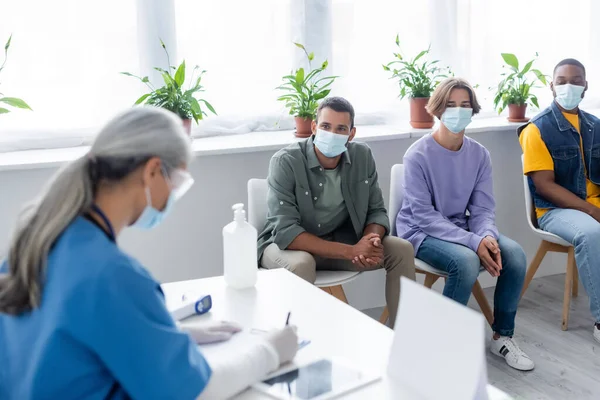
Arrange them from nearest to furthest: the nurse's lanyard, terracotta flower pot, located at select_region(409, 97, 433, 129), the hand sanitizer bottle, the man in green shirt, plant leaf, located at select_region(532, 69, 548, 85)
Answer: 1. the nurse's lanyard
2. the hand sanitizer bottle
3. the man in green shirt
4. terracotta flower pot, located at select_region(409, 97, 433, 129)
5. plant leaf, located at select_region(532, 69, 548, 85)

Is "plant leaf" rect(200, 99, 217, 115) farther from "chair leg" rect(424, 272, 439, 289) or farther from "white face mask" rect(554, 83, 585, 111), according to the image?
"white face mask" rect(554, 83, 585, 111)

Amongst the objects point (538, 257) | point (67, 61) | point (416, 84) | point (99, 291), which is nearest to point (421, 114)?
point (416, 84)

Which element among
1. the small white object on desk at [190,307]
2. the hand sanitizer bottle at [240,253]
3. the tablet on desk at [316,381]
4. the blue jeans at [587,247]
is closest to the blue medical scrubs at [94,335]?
the tablet on desk at [316,381]

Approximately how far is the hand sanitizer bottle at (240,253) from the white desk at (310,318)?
1.2 inches

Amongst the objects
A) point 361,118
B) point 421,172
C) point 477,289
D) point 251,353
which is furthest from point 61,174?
point 361,118

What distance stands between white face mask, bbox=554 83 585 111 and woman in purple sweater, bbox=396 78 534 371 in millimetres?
570

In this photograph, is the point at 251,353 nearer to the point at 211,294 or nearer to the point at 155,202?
the point at 155,202

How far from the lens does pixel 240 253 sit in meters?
1.83

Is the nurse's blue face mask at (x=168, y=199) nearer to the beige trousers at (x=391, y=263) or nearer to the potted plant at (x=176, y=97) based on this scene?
the beige trousers at (x=391, y=263)

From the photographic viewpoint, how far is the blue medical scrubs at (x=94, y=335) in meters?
1.09

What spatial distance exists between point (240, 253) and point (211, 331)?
0.35 meters

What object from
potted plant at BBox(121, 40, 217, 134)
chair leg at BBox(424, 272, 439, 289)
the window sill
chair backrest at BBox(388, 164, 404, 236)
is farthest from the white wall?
chair leg at BBox(424, 272, 439, 289)

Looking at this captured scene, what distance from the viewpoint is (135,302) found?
1.12 m

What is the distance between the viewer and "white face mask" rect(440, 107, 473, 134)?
3.01m
